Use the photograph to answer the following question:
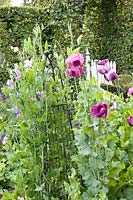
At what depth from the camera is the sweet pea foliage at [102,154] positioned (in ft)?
5.81

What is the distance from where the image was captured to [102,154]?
180cm

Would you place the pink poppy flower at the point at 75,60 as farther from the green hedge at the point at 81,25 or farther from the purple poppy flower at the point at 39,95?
the green hedge at the point at 81,25

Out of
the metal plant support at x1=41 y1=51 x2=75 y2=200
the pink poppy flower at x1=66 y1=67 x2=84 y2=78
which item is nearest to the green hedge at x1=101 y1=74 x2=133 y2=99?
the metal plant support at x1=41 y1=51 x2=75 y2=200

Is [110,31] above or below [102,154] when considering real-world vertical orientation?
below

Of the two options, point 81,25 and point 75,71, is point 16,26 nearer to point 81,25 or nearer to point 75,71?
point 81,25

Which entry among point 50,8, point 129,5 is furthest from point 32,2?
point 129,5

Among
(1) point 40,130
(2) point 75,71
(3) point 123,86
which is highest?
(2) point 75,71

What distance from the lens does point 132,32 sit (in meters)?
7.64

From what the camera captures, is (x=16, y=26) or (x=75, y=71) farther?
(x=16, y=26)

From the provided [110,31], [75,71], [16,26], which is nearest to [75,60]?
[75,71]

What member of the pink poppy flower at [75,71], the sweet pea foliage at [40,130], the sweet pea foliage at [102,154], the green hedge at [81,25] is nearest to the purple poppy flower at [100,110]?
the sweet pea foliage at [102,154]

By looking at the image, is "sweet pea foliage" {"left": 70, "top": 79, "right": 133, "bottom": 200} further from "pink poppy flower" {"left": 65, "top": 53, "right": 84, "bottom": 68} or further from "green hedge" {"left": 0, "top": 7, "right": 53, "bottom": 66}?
"green hedge" {"left": 0, "top": 7, "right": 53, "bottom": 66}

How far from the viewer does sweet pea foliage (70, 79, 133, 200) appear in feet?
5.81

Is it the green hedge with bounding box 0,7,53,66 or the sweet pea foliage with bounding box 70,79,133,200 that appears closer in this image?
the sweet pea foliage with bounding box 70,79,133,200
